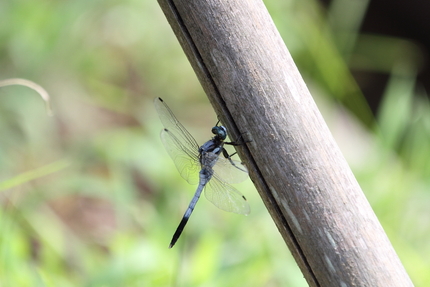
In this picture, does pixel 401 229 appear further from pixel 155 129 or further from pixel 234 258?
pixel 155 129

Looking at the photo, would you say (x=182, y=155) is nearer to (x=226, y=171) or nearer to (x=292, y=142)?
(x=226, y=171)

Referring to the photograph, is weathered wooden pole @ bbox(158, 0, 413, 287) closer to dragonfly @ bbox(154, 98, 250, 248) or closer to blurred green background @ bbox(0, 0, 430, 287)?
dragonfly @ bbox(154, 98, 250, 248)

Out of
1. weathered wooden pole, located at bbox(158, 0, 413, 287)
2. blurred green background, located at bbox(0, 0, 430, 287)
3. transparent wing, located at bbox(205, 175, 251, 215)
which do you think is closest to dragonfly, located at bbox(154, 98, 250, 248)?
transparent wing, located at bbox(205, 175, 251, 215)

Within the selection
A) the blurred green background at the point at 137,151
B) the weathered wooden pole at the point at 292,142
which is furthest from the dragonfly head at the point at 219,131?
the weathered wooden pole at the point at 292,142

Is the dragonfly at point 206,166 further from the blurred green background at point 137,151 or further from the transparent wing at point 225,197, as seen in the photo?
the blurred green background at point 137,151

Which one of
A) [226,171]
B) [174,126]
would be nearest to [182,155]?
[174,126]

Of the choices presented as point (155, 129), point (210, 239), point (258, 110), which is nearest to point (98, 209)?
point (155, 129)

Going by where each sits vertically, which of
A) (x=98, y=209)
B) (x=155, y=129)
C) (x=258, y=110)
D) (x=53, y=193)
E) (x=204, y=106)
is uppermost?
(x=204, y=106)
